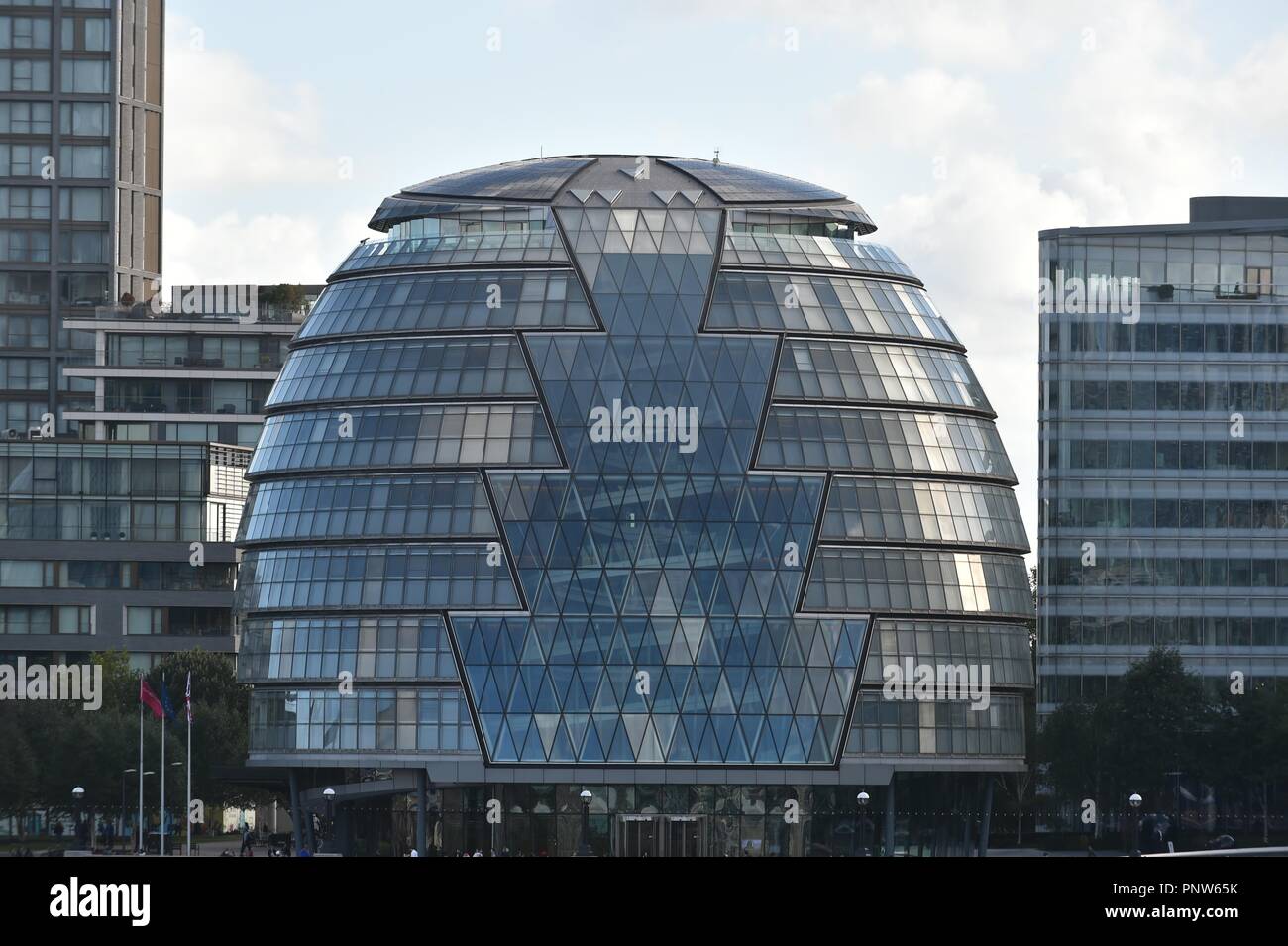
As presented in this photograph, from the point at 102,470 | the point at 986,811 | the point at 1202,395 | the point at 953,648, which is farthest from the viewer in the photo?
the point at 102,470

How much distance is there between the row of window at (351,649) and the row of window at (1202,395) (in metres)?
45.6

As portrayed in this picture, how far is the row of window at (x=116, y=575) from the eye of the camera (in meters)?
164

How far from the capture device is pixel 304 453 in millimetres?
111812

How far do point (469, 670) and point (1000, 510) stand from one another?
2619 centimetres

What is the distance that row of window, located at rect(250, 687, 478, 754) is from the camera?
107 m

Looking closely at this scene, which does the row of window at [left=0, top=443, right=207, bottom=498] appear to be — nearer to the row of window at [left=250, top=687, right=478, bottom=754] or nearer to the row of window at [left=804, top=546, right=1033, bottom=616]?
the row of window at [left=250, top=687, right=478, bottom=754]

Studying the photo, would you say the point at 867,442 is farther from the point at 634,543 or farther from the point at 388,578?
the point at 388,578

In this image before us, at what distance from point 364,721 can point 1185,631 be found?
49.2 metres

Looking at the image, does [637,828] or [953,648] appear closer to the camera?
[637,828]

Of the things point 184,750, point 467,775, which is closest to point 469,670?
point 467,775

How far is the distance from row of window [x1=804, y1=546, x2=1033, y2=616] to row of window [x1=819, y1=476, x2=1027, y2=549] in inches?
31.4

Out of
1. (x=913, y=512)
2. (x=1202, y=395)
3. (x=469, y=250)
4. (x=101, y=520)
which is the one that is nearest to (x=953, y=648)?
(x=913, y=512)

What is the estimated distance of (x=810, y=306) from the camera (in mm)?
110125

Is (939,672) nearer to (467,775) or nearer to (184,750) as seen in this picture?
(467,775)
